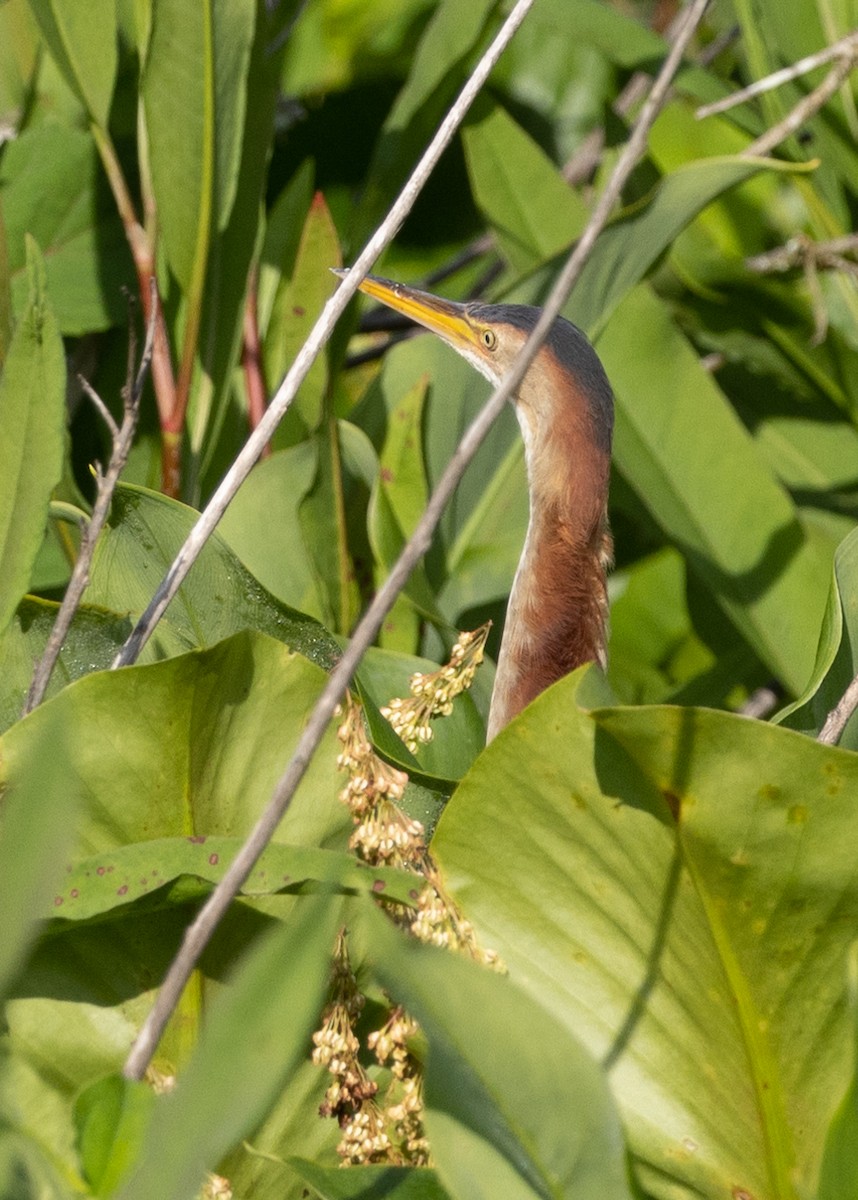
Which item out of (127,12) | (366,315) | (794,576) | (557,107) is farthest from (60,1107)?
(557,107)

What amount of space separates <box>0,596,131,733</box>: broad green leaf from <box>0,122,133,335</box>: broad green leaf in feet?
2.48

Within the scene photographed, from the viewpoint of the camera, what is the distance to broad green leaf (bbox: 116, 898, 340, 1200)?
0.55 meters

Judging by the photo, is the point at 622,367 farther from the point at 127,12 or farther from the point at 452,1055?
the point at 452,1055

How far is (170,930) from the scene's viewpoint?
94cm

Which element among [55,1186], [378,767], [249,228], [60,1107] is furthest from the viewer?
[249,228]

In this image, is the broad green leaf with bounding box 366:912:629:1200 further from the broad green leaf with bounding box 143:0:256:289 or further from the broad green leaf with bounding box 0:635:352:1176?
the broad green leaf with bounding box 143:0:256:289

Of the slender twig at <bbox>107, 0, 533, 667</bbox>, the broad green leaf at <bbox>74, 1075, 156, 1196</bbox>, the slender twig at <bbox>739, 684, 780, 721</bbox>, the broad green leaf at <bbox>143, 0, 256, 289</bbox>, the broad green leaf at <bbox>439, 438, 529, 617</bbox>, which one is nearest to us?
the broad green leaf at <bbox>74, 1075, 156, 1196</bbox>

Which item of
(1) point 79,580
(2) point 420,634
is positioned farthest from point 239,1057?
(2) point 420,634

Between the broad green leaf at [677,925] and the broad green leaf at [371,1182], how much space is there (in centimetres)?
13

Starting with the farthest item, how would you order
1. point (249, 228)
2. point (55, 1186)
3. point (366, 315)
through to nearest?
point (366, 315)
point (249, 228)
point (55, 1186)

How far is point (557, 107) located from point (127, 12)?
3.32 ft

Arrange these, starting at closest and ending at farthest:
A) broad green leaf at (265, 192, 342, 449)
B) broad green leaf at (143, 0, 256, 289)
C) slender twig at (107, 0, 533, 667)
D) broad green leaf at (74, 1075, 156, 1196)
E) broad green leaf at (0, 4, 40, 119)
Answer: broad green leaf at (74, 1075, 156, 1196), slender twig at (107, 0, 533, 667), broad green leaf at (143, 0, 256, 289), broad green leaf at (265, 192, 342, 449), broad green leaf at (0, 4, 40, 119)

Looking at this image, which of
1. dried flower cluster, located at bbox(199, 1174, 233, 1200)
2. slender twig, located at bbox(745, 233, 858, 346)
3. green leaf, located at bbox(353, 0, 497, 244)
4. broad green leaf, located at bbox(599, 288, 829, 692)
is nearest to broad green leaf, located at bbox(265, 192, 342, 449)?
green leaf, located at bbox(353, 0, 497, 244)

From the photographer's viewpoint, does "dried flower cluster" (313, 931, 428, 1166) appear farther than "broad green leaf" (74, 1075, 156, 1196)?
Yes
